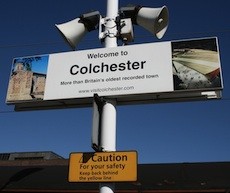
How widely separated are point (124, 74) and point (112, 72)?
0.18 metres

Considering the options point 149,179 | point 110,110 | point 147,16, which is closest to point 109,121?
point 110,110

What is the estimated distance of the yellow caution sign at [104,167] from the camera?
4723mm

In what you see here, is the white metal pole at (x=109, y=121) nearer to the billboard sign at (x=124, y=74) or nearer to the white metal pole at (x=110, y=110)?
the white metal pole at (x=110, y=110)

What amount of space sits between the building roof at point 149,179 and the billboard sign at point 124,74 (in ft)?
14.0

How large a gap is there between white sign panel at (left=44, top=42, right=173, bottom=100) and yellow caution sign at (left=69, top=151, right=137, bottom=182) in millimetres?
951

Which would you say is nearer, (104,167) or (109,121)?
(104,167)

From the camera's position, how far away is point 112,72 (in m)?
5.59

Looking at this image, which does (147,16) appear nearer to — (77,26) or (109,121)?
(77,26)

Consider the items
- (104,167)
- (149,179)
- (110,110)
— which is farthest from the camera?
(149,179)

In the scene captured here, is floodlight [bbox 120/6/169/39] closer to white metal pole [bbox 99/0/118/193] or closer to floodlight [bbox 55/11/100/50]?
white metal pole [bbox 99/0/118/193]

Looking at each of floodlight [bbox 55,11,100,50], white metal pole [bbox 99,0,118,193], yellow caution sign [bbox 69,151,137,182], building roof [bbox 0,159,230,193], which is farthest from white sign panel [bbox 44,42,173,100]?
building roof [bbox 0,159,230,193]

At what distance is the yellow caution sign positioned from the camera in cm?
472

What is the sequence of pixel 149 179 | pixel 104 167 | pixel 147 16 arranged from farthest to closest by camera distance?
pixel 149 179, pixel 147 16, pixel 104 167

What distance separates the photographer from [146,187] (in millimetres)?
9383
